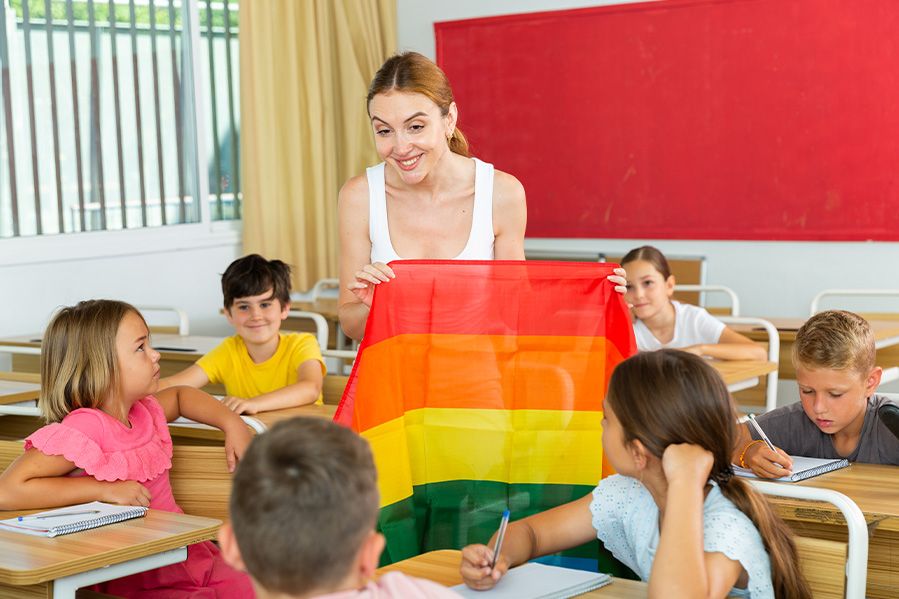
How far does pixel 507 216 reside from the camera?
Result: 112 inches

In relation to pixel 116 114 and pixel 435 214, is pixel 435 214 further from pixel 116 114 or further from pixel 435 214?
pixel 116 114

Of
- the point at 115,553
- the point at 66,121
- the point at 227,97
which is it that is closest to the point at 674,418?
the point at 115,553

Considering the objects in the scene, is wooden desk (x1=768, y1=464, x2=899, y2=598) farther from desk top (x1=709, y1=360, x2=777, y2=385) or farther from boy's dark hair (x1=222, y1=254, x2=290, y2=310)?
boy's dark hair (x1=222, y1=254, x2=290, y2=310)

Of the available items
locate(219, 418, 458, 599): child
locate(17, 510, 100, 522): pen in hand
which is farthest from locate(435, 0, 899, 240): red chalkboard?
locate(219, 418, 458, 599): child

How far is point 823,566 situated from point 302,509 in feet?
3.29

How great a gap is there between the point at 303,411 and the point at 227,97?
353cm

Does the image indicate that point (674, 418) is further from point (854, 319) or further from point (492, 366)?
point (854, 319)

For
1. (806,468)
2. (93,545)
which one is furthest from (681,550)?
(93,545)

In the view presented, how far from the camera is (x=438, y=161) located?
2.80 metres

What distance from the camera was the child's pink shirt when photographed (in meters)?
1.31

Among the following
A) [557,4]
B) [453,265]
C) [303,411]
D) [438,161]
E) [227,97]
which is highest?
[557,4]

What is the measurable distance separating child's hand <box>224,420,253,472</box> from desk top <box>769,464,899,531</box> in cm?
123

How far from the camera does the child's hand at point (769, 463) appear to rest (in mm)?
2527

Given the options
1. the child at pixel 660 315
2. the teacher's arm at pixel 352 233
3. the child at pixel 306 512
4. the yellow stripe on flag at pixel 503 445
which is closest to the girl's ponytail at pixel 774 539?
the yellow stripe on flag at pixel 503 445
